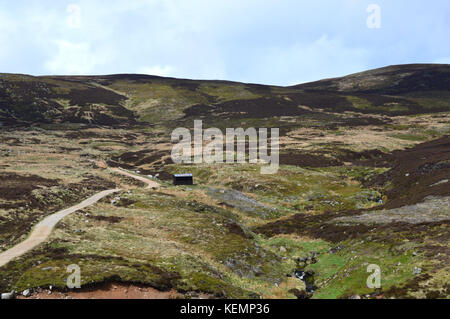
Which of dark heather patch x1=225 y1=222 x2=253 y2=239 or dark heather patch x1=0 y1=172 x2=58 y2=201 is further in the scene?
dark heather patch x1=0 y1=172 x2=58 y2=201

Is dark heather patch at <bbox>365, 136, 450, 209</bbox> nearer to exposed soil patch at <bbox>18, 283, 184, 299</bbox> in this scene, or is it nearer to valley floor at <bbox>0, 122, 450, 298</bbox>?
valley floor at <bbox>0, 122, 450, 298</bbox>

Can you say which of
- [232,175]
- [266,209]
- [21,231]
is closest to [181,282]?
[21,231]
